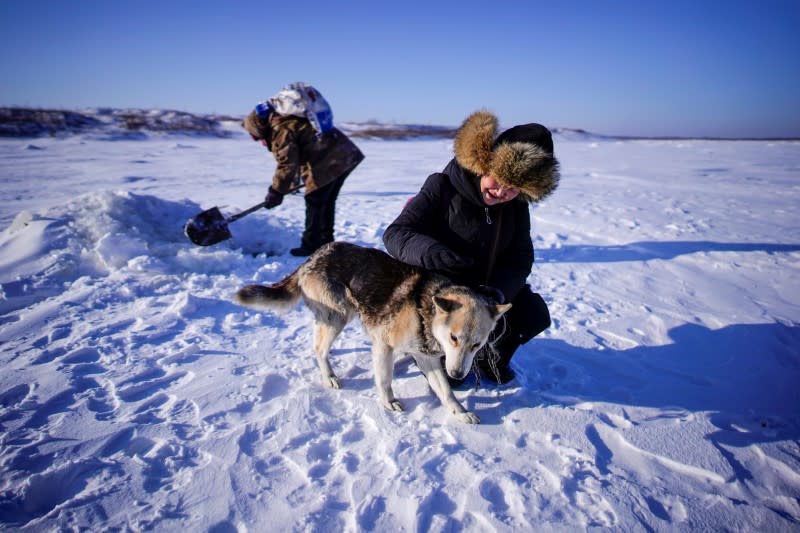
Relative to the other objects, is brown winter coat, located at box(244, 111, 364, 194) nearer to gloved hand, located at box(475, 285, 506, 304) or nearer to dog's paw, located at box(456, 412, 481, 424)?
gloved hand, located at box(475, 285, 506, 304)

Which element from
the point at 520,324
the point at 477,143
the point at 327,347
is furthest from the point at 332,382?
the point at 477,143

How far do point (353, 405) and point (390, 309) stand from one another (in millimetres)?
786

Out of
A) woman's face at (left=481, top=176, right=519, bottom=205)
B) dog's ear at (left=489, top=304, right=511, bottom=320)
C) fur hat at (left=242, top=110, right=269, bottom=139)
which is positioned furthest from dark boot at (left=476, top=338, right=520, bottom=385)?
fur hat at (left=242, top=110, right=269, bottom=139)

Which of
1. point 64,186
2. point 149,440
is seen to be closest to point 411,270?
point 149,440

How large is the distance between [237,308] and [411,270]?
2.23 meters

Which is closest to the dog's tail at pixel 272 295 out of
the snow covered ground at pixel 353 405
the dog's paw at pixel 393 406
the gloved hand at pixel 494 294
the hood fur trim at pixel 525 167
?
the snow covered ground at pixel 353 405

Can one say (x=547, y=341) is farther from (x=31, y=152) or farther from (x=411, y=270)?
(x=31, y=152)

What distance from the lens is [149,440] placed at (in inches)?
90.9

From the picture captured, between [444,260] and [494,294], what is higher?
[444,260]

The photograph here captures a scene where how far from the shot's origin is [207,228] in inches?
208

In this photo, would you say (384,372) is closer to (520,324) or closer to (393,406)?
(393,406)

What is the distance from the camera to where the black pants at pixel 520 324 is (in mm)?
2977

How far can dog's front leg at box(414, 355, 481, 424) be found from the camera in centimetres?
267

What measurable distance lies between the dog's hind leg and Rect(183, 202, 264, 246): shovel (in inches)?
123
